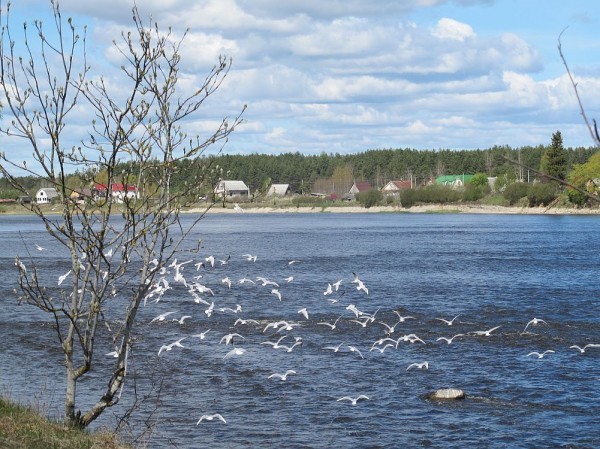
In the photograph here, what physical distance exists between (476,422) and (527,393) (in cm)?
284

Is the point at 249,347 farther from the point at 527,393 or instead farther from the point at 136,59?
the point at 136,59

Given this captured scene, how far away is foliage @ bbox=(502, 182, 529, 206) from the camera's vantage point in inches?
5365

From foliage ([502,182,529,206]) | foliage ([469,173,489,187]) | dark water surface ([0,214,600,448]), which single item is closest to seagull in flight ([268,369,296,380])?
dark water surface ([0,214,600,448])

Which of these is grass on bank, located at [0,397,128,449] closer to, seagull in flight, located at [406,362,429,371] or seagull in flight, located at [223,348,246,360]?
Answer: seagull in flight, located at [223,348,246,360]

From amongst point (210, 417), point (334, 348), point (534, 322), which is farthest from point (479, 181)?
point (210, 417)

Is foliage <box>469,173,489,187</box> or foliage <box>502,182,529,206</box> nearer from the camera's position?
foliage <box>502,182,529,206</box>

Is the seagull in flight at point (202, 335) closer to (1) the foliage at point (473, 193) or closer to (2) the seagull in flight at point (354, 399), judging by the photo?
(2) the seagull in flight at point (354, 399)

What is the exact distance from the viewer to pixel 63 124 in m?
9.46

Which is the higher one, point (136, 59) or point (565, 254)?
point (136, 59)

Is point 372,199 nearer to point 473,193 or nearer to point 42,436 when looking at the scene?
point 473,193

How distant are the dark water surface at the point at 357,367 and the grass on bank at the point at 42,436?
92 cm

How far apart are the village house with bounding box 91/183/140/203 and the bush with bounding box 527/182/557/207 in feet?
392

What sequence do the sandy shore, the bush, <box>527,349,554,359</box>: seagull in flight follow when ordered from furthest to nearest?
the sandy shore, the bush, <box>527,349,554,359</box>: seagull in flight

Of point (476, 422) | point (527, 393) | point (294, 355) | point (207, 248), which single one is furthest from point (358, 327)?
point (207, 248)
